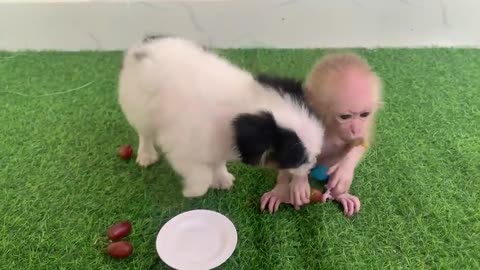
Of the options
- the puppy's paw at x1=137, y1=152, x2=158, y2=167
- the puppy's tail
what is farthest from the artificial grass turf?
the puppy's tail

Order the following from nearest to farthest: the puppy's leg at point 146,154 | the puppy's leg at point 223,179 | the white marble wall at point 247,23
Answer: the puppy's leg at point 223,179
the puppy's leg at point 146,154
the white marble wall at point 247,23

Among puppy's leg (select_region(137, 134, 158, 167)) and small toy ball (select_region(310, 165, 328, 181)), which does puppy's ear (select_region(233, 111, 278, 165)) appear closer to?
small toy ball (select_region(310, 165, 328, 181))

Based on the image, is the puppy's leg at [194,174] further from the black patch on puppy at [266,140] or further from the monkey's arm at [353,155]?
the monkey's arm at [353,155]

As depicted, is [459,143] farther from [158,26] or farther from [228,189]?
[158,26]

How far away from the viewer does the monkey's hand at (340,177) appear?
185cm

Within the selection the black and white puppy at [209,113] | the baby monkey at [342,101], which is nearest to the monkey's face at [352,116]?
the baby monkey at [342,101]

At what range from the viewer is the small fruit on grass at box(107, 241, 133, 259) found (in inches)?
66.7

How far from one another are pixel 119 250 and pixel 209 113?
1.76ft

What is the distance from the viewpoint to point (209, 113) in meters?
1.57

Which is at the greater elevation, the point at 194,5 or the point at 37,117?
the point at 194,5

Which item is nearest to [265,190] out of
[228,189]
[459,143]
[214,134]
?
[228,189]

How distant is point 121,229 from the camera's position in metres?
1.78

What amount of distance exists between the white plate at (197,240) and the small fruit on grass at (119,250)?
0.11 m

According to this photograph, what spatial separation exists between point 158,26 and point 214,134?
1424 mm
